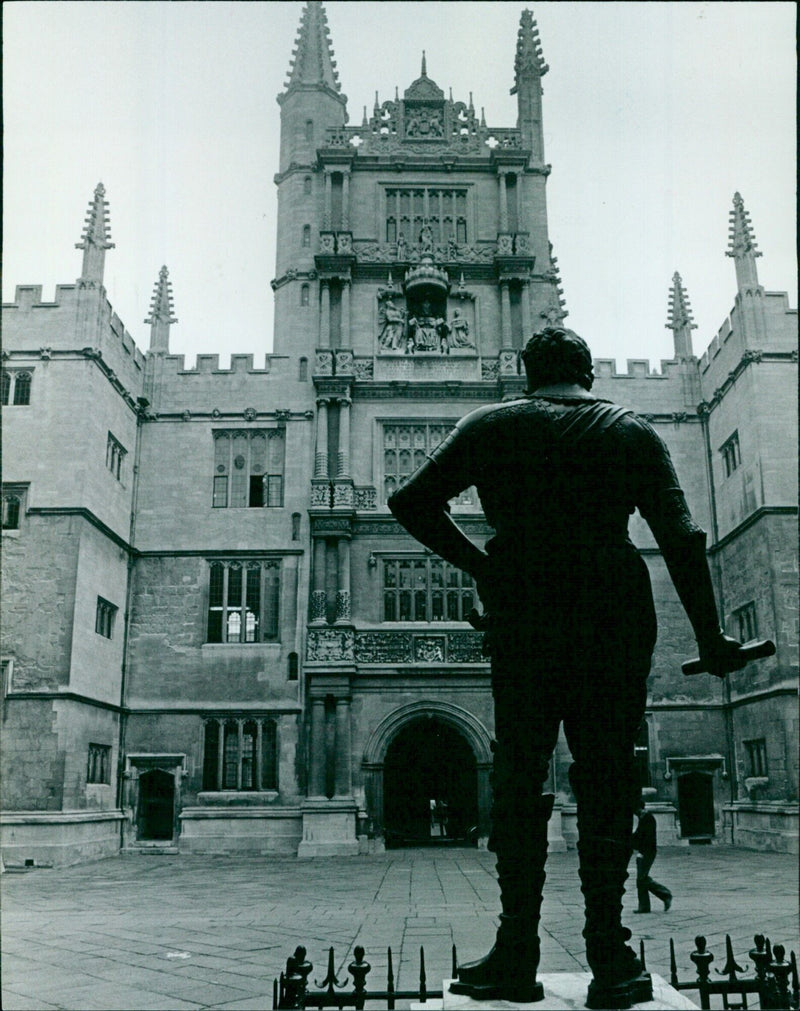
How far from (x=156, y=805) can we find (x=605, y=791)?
22769mm

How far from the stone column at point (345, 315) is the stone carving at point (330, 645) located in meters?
7.94

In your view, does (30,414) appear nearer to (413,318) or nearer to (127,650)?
(127,650)

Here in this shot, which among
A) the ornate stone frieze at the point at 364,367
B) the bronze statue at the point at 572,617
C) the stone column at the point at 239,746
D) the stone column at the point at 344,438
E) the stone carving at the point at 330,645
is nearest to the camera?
the bronze statue at the point at 572,617

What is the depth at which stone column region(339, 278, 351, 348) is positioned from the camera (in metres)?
26.8

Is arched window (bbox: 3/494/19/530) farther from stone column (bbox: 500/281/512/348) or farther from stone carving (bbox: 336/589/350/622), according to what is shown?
stone column (bbox: 500/281/512/348)

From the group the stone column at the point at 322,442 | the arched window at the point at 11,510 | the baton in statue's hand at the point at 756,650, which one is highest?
the stone column at the point at 322,442

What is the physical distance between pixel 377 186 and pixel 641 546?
1287 centimetres

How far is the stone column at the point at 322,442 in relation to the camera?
2552 cm

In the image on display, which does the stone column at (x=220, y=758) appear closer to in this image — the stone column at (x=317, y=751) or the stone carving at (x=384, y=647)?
the stone column at (x=317, y=751)

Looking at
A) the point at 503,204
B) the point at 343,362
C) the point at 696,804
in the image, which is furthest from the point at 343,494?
the point at 696,804

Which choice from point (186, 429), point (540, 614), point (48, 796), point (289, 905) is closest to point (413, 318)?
point (186, 429)

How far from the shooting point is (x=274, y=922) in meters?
11.4

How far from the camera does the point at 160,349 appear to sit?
1126 inches

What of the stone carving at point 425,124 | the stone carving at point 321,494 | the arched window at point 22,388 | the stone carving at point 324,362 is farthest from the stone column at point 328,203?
the arched window at point 22,388
